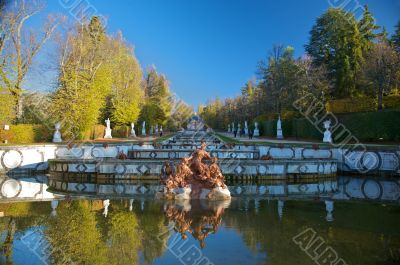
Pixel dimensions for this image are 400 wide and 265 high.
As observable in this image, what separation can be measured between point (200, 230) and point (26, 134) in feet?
86.2

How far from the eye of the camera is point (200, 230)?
859cm

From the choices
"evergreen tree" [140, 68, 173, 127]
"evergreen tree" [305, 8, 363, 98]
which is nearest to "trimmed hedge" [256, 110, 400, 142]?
"evergreen tree" [305, 8, 363, 98]

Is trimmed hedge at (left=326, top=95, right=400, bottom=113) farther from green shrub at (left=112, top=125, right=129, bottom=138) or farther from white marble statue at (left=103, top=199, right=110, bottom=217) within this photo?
white marble statue at (left=103, top=199, right=110, bottom=217)

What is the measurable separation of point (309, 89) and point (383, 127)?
16.0m

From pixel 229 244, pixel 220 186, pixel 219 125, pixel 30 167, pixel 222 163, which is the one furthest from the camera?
pixel 219 125

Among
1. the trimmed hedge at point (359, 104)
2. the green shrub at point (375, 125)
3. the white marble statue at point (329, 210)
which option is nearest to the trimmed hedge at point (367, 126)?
the green shrub at point (375, 125)

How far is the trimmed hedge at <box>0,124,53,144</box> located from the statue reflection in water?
74.5 ft

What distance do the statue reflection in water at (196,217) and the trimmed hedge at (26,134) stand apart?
22717mm

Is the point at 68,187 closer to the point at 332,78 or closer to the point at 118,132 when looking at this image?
the point at 118,132

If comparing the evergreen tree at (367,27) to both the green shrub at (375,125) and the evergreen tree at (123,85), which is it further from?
the evergreen tree at (123,85)

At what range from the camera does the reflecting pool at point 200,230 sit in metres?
6.77

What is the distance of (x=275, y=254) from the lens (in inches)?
272

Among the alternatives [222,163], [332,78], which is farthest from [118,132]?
[222,163]

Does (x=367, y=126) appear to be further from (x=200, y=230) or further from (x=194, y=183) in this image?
(x=200, y=230)
